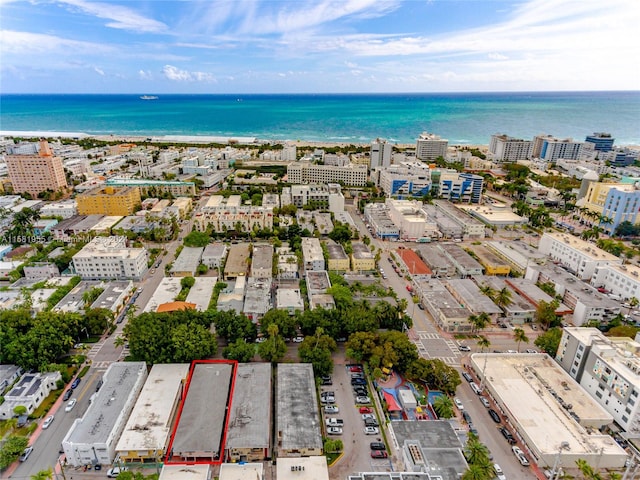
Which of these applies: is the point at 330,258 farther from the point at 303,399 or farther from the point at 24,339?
the point at 24,339

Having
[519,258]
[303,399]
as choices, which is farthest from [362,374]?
[519,258]

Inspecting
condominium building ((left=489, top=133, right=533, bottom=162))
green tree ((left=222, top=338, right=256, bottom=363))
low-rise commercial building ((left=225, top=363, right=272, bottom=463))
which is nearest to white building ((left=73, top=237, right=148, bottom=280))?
green tree ((left=222, top=338, right=256, bottom=363))

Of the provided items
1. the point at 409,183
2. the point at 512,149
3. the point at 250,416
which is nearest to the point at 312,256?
the point at 250,416

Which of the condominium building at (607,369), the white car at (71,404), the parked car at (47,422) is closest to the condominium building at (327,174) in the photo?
the condominium building at (607,369)

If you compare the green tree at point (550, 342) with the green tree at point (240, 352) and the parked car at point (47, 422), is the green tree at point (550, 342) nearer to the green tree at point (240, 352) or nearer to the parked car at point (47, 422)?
the green tree at point (240, 352)

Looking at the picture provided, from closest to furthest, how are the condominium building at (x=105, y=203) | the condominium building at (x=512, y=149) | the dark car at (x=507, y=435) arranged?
1. the dark car at (x=507, y=435)
2. the condominium building at (x=105, y=203)
3. the condominium building at (x=512, y=149)

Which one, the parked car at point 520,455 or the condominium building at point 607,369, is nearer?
the parked car at point 520,455
